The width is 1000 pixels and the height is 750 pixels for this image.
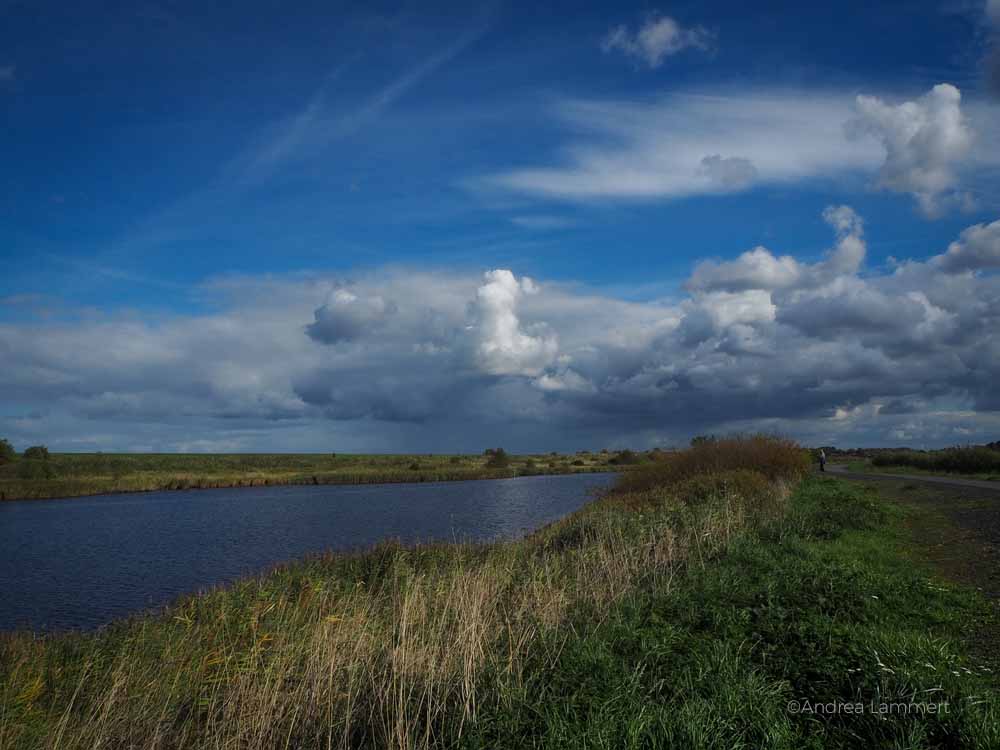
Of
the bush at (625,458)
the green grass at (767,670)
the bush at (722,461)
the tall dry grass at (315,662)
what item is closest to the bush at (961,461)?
the bush at (722,461)

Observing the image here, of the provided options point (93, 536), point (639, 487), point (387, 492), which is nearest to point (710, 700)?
point (639, 487)

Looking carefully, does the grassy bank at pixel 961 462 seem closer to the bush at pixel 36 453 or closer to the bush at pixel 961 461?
the bush at pixel 961 461

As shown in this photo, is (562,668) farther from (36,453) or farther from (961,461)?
(36,453)

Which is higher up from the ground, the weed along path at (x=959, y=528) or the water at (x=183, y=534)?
the weed along path at (x=959, y=528)

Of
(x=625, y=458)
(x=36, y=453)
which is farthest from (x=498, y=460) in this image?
(x=36, y=453)

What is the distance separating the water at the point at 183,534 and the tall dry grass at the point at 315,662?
5618mm

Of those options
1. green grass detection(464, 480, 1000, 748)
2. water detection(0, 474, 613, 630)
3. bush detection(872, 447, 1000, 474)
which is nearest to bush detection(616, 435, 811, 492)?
water detection(0, 474, 613, 630)

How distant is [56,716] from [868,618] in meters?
9.91

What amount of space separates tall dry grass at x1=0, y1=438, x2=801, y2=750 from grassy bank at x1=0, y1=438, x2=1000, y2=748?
41mm

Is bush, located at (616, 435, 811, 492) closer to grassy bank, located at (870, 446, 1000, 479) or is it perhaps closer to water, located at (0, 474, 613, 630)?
water, located at (0, 474, 613, 630)

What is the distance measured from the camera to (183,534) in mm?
30531

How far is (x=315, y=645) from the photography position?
7.78 m

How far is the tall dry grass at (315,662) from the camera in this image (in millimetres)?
6473

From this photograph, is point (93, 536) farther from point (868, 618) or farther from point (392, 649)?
point (868, 618)
